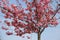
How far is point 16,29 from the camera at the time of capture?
759 inches

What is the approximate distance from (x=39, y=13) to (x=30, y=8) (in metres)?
0.77

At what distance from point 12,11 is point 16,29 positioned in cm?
151

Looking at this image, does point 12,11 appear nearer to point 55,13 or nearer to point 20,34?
point 20,34

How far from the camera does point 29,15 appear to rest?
1911cm

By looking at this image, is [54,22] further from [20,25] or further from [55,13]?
[20,25]

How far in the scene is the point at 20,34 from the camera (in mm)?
19359

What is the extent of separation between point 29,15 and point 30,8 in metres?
0.54

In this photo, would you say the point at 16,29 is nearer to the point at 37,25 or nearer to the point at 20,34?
the point at 20,34

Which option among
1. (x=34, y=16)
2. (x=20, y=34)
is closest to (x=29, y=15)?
(x=34, y=16)

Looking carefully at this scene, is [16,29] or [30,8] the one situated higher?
[30,8]

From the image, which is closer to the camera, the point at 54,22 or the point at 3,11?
the point at 3,11

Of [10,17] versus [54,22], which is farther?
[54,22]

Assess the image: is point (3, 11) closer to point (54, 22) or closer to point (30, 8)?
point (30, 8)

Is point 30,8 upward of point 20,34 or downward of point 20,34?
upward
